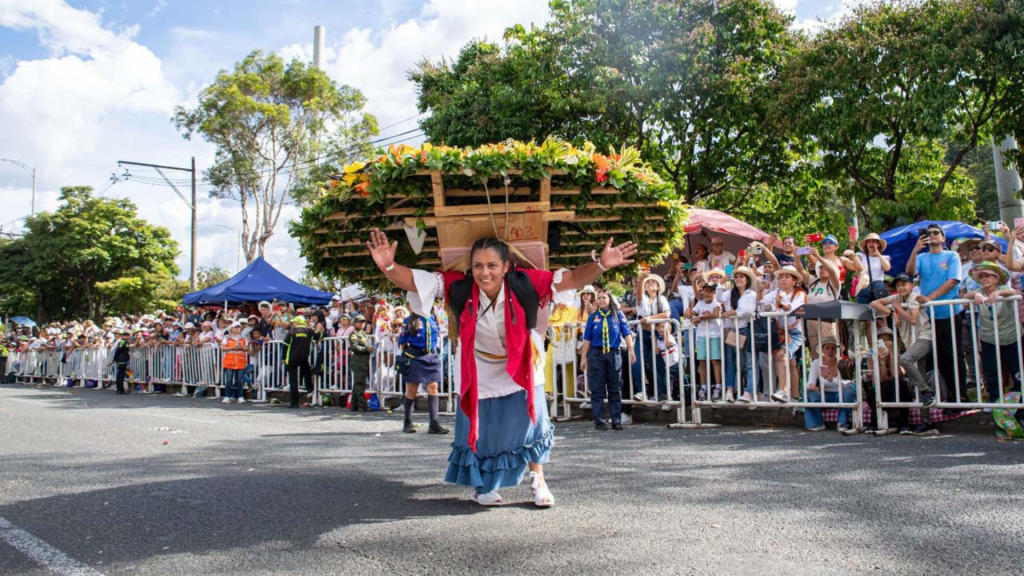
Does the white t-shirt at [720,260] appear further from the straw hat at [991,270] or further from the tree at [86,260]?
the tree at [86,260]

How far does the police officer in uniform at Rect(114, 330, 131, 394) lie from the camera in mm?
22391

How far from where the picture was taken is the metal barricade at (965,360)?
7715mm

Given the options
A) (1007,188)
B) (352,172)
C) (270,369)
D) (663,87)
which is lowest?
(270,369)

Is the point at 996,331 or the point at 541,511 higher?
the point at 996,331

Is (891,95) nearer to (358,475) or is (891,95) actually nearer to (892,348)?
(892,348)

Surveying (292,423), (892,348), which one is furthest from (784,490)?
(292,423)

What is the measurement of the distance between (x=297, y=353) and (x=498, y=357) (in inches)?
431

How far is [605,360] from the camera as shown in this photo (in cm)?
1022

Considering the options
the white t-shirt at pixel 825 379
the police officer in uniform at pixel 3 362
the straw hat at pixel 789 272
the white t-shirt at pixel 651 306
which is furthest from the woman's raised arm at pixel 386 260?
the police officer in uniform at pixel 3 362

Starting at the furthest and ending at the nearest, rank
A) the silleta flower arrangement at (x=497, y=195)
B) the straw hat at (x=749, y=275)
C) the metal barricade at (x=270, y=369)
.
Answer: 1. the metal barricade at (x=270, y=369)
2. the straw hat at (x=749, y=275)
3. the silleta flower arrangement at (x=497, y=195)

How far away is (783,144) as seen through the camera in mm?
20484

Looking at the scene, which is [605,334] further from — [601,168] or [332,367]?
[332,367]

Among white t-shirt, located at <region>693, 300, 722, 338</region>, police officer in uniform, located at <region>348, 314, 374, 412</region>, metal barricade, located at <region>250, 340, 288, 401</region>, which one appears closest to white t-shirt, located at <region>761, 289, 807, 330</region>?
white t-shirt, located at <region>693, 300, 722, 338</region>

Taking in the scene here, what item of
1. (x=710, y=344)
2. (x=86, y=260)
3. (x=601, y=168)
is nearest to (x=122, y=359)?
(x=710, y=344)
